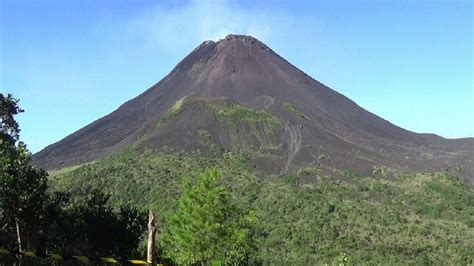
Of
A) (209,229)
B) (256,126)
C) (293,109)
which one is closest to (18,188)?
(209,229)

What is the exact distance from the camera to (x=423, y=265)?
57969mm

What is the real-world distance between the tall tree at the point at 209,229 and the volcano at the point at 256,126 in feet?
195

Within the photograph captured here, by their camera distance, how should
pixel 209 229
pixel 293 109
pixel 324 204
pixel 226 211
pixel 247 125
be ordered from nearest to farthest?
pixel 209 229
pixel 226 211
pixel 324 204
pixel 247 125
pixel 293 109

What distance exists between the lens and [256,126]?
327ft

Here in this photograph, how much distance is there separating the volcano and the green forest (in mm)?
4497

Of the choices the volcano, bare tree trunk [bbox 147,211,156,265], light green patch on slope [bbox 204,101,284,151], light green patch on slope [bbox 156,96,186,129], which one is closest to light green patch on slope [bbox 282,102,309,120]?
the volcano

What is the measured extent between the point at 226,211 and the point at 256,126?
7223 cm

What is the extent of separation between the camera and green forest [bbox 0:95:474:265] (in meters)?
22.2

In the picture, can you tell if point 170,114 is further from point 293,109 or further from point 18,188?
point 18,188

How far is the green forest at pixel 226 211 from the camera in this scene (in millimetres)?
22195

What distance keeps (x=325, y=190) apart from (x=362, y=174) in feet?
30.0

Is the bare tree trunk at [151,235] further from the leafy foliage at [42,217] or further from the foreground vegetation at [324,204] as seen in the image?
the foreground vegetation at [324,204]

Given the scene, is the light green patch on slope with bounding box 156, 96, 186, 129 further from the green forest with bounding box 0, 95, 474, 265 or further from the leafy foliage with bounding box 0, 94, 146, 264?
the leafy foliage with bounding box 0, 94, 146, 264

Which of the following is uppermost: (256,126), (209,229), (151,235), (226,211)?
(256,126)
